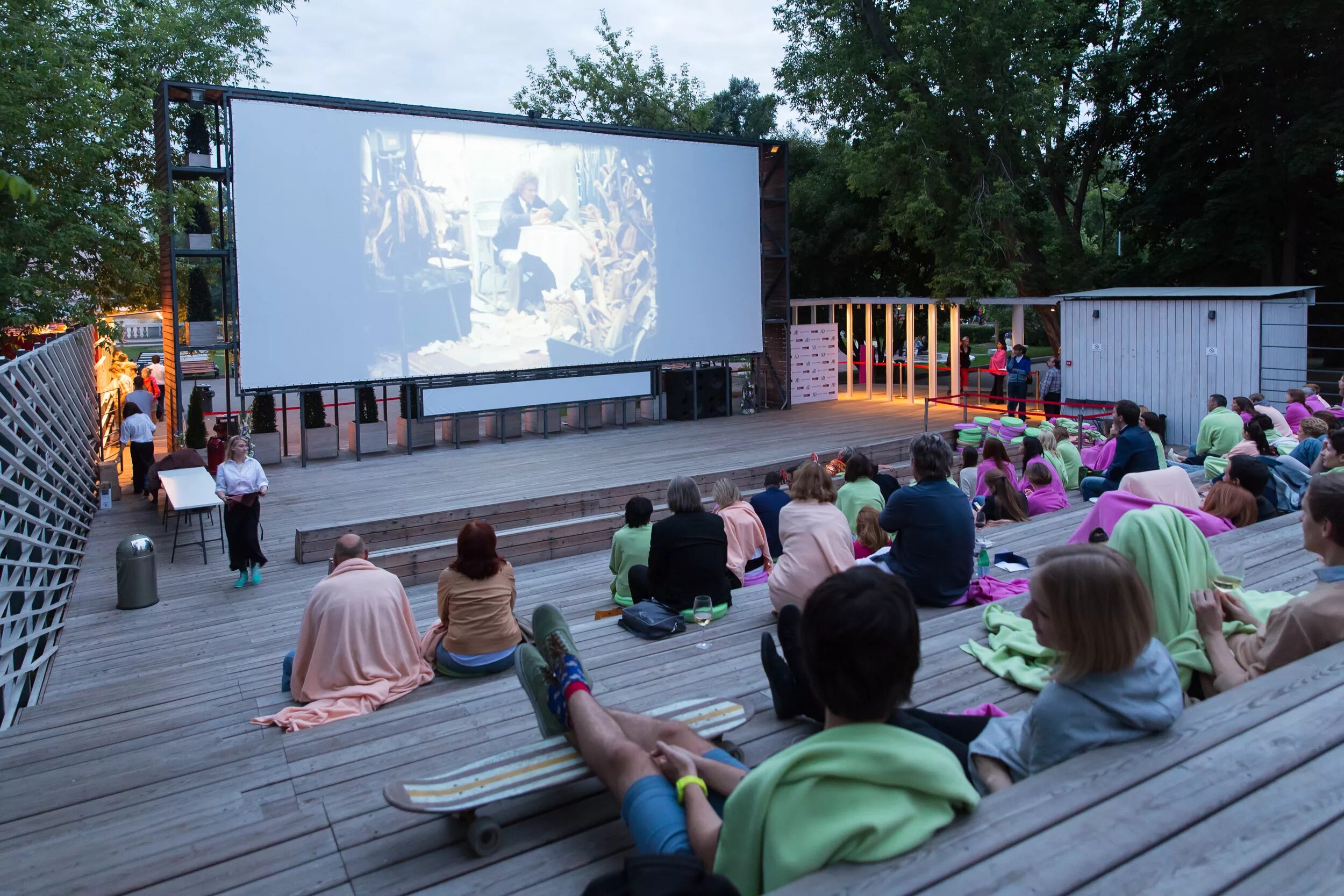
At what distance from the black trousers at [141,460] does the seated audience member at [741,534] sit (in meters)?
8.37

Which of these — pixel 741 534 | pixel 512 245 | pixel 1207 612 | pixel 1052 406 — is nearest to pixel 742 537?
pixel 741 534

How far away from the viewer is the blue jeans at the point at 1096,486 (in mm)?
8609

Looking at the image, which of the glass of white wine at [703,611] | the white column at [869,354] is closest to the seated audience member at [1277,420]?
the glass of white wine at [703,611]

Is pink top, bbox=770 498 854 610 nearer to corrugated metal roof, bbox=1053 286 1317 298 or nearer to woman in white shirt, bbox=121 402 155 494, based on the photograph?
woman in white shirt, bbox=121 402 155 494

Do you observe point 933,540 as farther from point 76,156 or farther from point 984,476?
point 76,156

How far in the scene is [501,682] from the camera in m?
4.40

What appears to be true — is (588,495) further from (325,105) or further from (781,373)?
(781,373)

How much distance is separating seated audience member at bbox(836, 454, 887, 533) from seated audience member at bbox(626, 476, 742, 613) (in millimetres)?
1685

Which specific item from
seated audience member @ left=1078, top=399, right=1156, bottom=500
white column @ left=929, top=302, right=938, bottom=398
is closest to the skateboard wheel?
seated audience member @ left=1078, top=399, right=1156, bottom=500

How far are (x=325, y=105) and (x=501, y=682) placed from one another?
1234 cm

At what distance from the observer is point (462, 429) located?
16.6 metres

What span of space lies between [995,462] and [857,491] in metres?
1.66

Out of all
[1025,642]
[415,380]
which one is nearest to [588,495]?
[415,380]

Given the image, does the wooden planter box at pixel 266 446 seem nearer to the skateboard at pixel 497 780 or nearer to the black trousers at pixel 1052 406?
the black trousers at pixel 1052 406
